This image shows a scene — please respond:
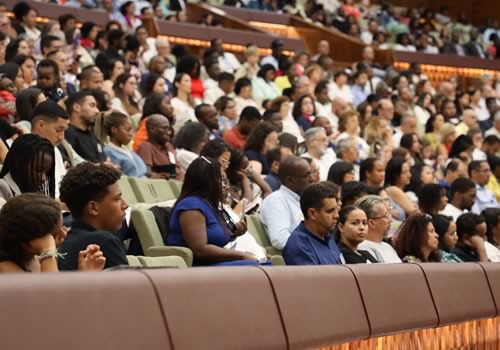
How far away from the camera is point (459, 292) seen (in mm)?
3432

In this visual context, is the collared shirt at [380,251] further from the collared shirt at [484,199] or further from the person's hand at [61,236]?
the collared shirt at [484,199]

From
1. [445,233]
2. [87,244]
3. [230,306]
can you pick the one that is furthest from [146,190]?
[230,306]

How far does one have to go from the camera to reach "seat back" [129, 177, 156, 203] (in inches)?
184

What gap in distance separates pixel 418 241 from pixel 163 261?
160 cm

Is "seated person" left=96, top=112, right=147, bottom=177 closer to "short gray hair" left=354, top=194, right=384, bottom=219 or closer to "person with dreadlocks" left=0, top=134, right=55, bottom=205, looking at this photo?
"short gray hair" left=354, top=194, right=384, bottom=219

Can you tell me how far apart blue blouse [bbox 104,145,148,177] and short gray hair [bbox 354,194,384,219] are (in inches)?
49.7

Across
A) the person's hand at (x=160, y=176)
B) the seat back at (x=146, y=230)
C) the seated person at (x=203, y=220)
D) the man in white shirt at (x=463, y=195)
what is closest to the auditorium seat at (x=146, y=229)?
the seat back at (x=146, y=230)

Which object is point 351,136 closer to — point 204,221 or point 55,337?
point 204,221

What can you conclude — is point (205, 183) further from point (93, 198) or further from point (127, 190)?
point (127, 190)

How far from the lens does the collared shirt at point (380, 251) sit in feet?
14.2

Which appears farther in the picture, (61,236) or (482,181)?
(482,181)

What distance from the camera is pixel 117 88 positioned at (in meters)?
6.92

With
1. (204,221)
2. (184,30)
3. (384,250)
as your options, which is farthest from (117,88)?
(184,30)

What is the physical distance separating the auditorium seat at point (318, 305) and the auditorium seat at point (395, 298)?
6cm
